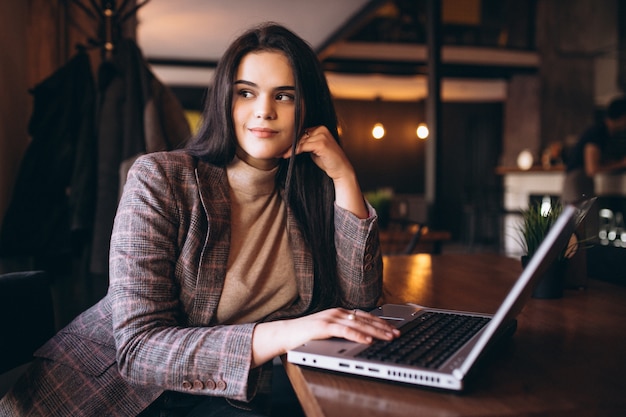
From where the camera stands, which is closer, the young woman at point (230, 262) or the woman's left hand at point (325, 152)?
the young woman at point (230, 262)

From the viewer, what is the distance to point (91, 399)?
3.48ft

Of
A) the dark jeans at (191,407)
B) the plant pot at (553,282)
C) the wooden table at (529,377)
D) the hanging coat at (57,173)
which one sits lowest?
the dark jeans at (191,407)

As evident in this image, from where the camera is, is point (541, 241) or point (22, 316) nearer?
point (22, 316)

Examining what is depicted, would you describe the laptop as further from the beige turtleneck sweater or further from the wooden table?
the beige turtleneck sweater

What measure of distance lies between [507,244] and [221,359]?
8124 millimetres

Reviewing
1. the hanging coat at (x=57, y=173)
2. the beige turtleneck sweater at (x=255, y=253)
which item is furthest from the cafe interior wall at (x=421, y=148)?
the beige turtleneck sweater at (x=255, y=253)

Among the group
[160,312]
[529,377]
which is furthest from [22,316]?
[529,377]

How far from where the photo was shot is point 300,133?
1.30 metres

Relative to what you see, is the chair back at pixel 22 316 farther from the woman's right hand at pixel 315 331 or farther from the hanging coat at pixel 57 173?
the hanging coat at pixel 57 173

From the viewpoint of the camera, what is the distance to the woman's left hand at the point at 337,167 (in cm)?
132

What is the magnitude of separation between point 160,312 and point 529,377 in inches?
26.0

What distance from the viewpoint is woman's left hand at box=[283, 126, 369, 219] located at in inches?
51.8

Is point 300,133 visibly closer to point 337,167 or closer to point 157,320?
point 337,167

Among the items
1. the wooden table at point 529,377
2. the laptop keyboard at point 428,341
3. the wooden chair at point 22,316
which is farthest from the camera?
the wooden chair at point 22,316
